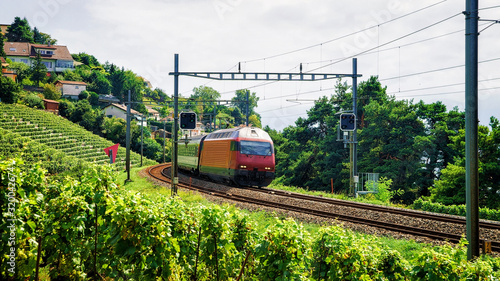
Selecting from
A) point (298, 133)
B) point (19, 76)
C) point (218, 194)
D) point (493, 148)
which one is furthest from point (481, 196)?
point (19, 76)

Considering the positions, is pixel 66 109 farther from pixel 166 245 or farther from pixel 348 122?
pixel 166 245

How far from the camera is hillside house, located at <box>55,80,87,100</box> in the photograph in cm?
9750

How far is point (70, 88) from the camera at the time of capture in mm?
99125

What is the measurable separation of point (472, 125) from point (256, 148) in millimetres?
16969

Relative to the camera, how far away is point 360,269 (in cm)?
519

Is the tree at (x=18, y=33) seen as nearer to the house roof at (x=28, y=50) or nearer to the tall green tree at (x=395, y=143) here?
the house roof at (x=28, y=50)

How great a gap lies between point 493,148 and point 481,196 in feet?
10.9

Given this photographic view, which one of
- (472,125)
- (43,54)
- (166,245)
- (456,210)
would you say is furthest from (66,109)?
(166,245)

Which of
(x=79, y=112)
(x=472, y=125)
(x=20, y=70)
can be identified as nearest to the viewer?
(x=472, y=125)

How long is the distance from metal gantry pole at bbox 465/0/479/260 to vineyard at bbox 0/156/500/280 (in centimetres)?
309

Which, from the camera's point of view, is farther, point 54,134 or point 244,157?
point 54,134

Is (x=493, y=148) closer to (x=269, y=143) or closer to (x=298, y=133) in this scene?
(x=269, y=143)

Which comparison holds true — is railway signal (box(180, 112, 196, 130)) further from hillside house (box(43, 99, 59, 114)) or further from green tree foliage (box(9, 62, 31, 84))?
green tree foliage (box(9, 62, 31, 84))

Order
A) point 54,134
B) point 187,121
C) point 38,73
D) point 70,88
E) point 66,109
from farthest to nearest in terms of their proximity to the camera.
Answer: point 70,88, point 38,73, point 66,109, point 54,134, point 187,121
